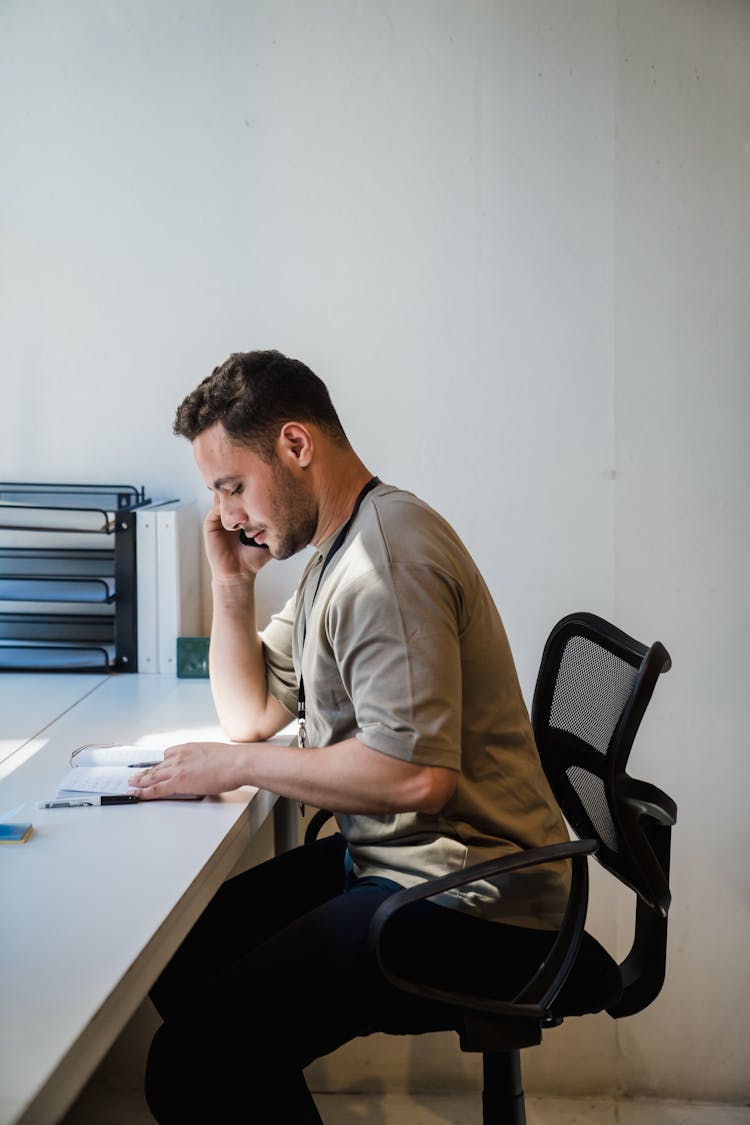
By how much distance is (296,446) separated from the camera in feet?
5.06

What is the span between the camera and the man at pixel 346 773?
1.28 m

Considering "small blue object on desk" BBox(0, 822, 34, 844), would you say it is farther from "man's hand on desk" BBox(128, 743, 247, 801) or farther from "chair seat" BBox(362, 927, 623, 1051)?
"chair seat" BBox(362, 927, 623, 1051)

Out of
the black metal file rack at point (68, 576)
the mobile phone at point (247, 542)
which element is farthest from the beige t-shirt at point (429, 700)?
the black metal file rack at point (68, 576)

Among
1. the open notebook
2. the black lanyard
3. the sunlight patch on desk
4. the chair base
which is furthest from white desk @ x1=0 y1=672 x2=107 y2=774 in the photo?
the chair base

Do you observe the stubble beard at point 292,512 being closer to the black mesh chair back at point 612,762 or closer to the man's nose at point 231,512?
the man's nose at point 231,512

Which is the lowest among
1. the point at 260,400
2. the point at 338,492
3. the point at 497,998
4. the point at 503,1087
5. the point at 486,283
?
the point at 503,1087

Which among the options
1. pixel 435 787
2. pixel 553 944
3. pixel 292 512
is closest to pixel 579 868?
pixel 553 944

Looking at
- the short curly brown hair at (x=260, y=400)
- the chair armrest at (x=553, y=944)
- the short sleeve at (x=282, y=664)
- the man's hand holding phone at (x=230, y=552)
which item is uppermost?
the short curly brown hair at (x=260, y=400)

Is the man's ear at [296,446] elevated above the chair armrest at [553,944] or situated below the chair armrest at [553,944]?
above

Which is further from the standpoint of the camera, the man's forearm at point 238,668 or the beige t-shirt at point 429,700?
Answer: the man's forearm at point 238,668

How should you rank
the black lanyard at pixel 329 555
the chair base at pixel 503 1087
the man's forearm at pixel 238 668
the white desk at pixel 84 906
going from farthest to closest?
the man's forearm at pixel 238 668 < the black lanyard at pixel 329 555 < the chair base at pixel 503 1087 < the white desk at pixel 84 906

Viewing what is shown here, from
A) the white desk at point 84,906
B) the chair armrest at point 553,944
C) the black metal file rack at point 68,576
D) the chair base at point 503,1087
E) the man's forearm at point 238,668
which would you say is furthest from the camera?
the black metal file rack at point 68,576

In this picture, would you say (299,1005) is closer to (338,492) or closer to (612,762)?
(612,762)

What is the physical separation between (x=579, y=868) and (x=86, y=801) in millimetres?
668
